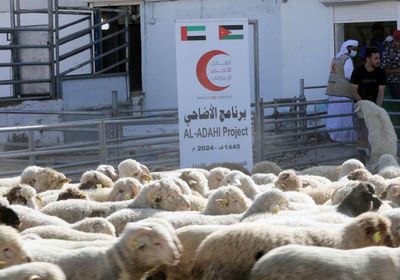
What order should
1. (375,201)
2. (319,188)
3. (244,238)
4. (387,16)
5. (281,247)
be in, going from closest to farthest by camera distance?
1. (281,247)
2. (244,238)
3. (375,201)
4. (319,188)
5. (387,16)

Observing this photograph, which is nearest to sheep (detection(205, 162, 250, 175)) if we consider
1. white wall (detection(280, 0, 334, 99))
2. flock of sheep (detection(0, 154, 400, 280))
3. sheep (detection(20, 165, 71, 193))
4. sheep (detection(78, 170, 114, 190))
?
sheep (detection(78, 170, 114, 190))

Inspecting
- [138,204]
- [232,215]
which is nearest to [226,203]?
[232,215]

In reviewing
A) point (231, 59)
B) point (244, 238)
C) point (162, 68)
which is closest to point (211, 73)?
point (231, 59)

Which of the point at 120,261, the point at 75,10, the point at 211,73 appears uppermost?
the point at 75,10

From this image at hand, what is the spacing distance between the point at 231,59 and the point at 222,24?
1.50ft

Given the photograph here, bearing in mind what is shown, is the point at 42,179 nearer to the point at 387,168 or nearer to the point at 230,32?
the point at 230,32

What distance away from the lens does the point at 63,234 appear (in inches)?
320

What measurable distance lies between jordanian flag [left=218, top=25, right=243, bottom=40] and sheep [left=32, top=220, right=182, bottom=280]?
6827 mm

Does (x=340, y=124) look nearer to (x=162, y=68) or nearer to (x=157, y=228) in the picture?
(x=162, y=68)

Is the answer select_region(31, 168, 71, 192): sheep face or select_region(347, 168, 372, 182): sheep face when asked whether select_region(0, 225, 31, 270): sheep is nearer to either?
select_region(31, 168, 71, 192): sheep face

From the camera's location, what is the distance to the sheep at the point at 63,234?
8023 mm

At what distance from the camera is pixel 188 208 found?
31.2ft

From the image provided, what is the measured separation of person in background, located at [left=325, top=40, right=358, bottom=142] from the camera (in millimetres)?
16922

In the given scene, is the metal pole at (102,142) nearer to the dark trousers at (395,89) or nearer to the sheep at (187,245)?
the dark trousers at (395,89)
